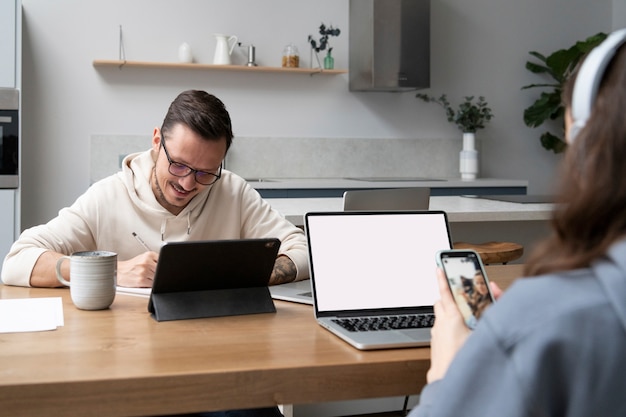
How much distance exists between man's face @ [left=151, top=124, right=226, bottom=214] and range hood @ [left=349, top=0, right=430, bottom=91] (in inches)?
130

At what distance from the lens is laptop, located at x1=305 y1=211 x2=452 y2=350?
1497mm

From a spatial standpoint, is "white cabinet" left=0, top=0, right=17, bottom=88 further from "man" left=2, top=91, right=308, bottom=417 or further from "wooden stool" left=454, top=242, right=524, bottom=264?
"wooden stool" left=454, top=242, right=524, bottom=264

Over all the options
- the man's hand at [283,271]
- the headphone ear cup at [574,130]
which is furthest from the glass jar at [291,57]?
the headphone ear cup at [574,130]

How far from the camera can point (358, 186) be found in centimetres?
486

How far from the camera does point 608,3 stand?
6.42 m

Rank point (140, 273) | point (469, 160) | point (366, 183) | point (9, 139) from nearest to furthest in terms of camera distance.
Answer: point (140, 273) < point (9, 139) < point (366, 183) < point (469, 160)

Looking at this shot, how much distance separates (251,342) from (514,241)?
2.61m

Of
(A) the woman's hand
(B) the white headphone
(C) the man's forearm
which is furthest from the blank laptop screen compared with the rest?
(B) the white headphone

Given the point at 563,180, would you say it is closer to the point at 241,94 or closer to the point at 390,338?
the point at 390,338

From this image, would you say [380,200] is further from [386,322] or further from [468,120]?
[468,120]

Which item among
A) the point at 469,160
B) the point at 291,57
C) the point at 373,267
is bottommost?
the point at 373,267

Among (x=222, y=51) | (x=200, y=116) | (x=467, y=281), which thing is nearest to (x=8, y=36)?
(x=222, y=51)

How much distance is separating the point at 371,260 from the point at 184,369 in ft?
1.78

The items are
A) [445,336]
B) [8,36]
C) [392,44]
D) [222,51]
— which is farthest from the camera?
[392,44]
